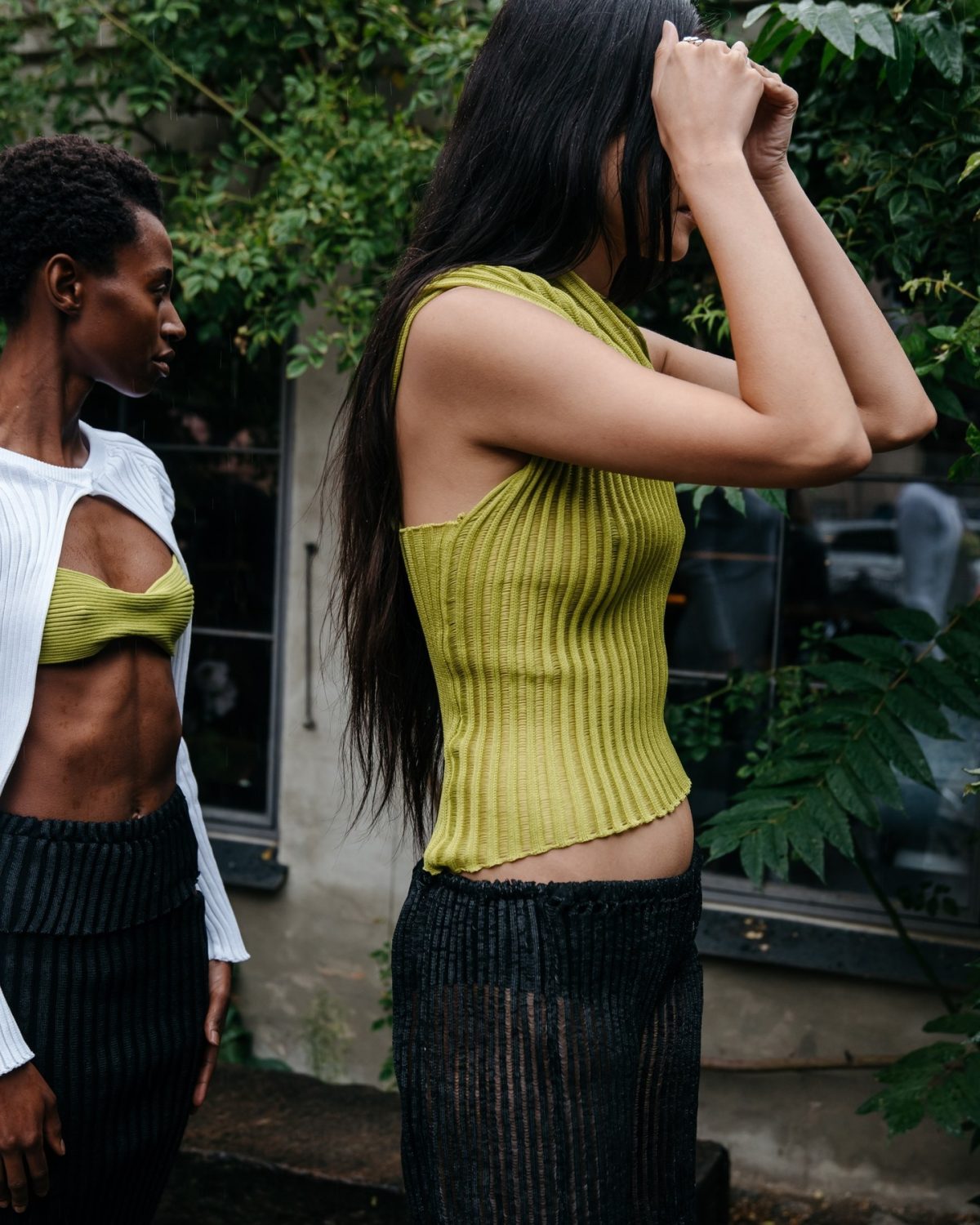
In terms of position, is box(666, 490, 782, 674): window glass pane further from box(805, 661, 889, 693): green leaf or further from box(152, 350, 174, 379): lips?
box(152, 350, 174, 379): lips

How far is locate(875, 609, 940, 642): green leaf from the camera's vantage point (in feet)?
9.65

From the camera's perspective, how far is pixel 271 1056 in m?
4.98

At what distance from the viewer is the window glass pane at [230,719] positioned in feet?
16.7

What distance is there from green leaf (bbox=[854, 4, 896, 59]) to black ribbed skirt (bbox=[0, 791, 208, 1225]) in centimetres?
187

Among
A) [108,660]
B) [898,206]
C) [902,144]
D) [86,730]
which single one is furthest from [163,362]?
[902,144]

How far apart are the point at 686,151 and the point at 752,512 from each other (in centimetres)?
288

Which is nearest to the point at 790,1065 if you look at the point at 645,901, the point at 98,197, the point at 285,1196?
the point at 285,1196

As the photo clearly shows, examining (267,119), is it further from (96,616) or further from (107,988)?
(107,988)

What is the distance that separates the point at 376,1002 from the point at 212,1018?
8.29 ft

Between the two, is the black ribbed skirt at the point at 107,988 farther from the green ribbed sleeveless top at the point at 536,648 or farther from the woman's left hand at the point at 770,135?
the woman's left hand at the point at 770,135

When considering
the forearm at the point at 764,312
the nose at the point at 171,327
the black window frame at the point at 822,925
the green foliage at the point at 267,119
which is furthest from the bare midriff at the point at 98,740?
the black window frame at the point at 822,925

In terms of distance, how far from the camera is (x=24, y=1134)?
1952 millimetres

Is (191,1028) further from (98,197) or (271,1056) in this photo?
(271,1056)

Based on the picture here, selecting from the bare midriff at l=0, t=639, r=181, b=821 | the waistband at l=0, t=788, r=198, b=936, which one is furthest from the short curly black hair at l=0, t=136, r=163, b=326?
the waistband at l=0, t=788, r=198, b=936
